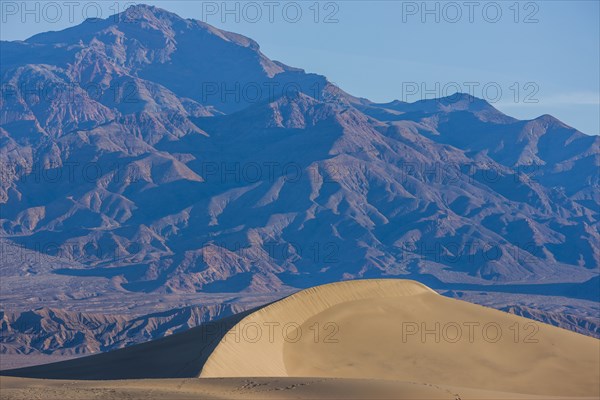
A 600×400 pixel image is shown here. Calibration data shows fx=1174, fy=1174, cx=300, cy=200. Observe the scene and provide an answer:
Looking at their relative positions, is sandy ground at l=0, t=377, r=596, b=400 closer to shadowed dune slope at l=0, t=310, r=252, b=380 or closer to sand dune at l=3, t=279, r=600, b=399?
sand dune at l=3, t=279, r=600, b=399

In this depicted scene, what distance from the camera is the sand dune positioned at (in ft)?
123

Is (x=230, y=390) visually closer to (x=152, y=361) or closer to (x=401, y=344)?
(x=152, y=361)

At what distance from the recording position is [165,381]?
1184 inches

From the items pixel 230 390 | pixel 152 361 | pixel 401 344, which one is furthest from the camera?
pixel 401 344

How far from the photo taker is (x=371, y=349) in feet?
139

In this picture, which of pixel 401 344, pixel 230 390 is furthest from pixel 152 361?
pixel 230 390

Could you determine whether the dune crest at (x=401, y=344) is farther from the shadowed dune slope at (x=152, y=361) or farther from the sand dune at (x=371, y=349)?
the shadowed dune slope at (x=152, y=361)

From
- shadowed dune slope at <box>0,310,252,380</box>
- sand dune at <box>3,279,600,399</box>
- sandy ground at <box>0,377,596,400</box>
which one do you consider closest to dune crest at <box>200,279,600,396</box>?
sand dune at <box>3,279,600,399</box>

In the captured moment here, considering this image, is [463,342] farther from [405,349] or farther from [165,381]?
[165,381]

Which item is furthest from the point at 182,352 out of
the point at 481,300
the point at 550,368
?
the point at 481,300

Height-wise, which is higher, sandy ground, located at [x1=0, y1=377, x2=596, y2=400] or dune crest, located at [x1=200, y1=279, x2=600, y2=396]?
sandy ground, located at [x1=0, y1=377, x2=596, y2=400]

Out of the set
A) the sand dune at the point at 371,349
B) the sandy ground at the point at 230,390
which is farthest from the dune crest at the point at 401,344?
the sandy ground at the point at 230,390

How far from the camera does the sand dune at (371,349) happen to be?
123 feet

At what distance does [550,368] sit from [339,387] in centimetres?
1514
